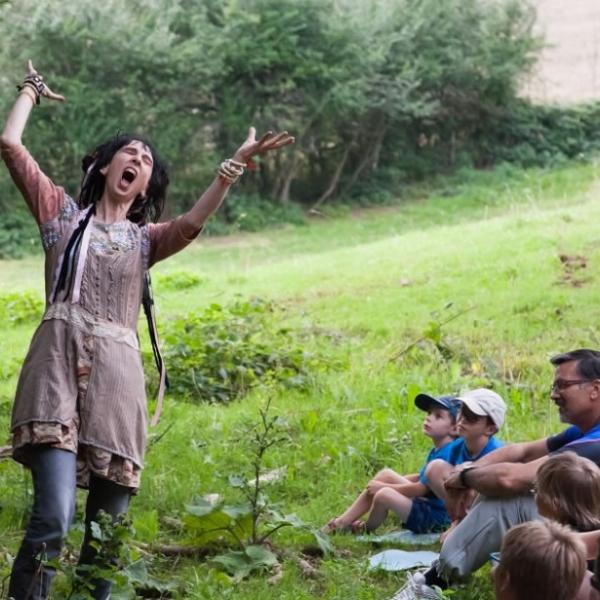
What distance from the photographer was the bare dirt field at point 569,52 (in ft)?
99.6

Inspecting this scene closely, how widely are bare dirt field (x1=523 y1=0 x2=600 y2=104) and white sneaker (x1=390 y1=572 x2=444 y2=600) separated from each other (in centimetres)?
2693

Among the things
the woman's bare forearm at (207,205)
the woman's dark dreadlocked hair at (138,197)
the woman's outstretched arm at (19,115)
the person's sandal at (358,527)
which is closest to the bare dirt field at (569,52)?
the person's sandal at (358,527)

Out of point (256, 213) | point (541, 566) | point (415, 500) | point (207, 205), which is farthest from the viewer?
point (256, 213)

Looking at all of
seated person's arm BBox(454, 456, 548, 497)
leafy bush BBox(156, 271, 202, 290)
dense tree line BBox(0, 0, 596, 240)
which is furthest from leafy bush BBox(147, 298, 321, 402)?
dense tree line BBox(0, 0, 596, 240)

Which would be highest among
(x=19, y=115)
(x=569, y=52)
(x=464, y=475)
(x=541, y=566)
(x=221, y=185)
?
(x=569, y=52)

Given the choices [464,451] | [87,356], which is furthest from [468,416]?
[87,356]

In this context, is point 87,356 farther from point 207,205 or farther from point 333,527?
point 333,527

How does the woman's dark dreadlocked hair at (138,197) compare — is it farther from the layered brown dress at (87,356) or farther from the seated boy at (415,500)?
the seated boy at (415,500)

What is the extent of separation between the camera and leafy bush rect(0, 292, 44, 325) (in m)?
12.1

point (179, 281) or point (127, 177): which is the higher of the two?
point (127, 177)

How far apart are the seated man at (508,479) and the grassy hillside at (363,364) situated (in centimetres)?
20

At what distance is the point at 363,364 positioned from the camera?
8.93m

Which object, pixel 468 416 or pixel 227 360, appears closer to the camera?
pixel 468 416

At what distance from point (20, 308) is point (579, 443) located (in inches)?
353
